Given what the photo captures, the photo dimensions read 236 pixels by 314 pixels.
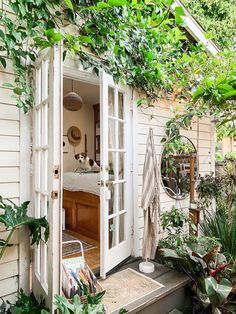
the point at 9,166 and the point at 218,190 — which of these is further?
the point at 218,190

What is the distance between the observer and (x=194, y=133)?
3902 mm

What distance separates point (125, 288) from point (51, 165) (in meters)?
1.47

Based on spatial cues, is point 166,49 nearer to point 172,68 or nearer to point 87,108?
point 172,68

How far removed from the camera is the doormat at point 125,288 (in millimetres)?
2002

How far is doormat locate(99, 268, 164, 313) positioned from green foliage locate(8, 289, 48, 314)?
1.76 feet

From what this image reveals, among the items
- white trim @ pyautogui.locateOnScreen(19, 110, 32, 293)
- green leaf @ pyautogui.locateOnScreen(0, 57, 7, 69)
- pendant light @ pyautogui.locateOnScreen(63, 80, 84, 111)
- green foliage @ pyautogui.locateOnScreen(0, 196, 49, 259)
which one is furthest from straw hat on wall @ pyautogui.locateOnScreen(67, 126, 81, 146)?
green foliage @ pyautogui.locateOnScreen(0, 196, 49, 259)

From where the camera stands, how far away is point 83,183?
3.72 metres

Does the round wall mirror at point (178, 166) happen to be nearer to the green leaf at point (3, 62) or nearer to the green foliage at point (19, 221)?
the green foliage at point (19, 221)

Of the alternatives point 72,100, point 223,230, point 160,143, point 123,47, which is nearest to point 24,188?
point 123,47

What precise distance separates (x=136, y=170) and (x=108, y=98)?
0.96 metres

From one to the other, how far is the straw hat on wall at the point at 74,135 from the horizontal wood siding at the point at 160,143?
3095mm

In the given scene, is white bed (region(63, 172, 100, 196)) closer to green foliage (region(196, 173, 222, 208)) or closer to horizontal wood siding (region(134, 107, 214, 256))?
horizontal wood siding (region(134, 107, 214, 256))

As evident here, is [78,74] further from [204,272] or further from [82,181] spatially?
[204,272]

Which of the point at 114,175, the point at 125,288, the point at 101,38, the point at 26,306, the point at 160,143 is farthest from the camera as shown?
the point at 160,143
